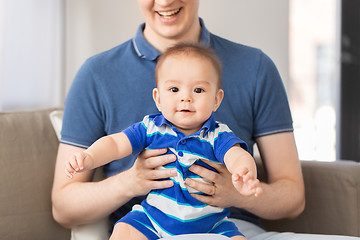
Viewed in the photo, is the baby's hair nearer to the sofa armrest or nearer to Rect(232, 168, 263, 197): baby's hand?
Rect(232, 168, 263, 197): baby's hand

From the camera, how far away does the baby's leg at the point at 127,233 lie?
125cm

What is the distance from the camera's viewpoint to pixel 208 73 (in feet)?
4.22

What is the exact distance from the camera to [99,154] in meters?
1.22

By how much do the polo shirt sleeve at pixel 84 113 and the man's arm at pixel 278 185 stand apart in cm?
45

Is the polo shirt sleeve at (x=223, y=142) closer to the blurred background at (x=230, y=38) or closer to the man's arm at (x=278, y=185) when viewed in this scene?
the man's arm at (x=278, y=185)

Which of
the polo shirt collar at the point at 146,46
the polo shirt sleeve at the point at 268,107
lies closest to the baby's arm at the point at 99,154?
the polo shirt collar at the point at 146,46

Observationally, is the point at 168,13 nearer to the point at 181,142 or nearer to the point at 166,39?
the point at 166,39

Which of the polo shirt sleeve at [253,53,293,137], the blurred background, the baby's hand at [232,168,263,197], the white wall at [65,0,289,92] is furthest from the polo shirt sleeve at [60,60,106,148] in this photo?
the white wall at [65,0,289,92]

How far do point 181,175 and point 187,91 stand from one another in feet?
0.70

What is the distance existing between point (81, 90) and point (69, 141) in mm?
163

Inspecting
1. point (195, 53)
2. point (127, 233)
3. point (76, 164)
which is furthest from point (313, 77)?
point (76, 164)

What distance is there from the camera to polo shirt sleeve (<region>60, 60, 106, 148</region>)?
1550mm

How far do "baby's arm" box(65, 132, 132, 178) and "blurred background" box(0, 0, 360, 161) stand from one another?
4.01 ft

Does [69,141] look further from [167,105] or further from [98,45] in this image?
[98,45]
